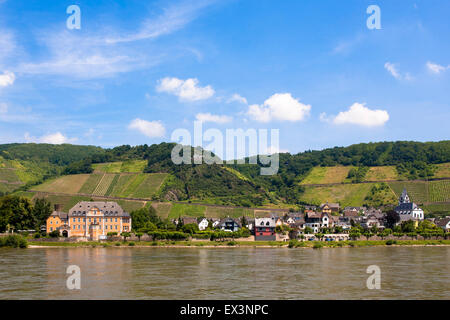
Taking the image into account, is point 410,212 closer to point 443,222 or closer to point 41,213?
point 443,222

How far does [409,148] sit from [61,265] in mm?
171637

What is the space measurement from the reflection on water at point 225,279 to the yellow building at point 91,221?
37.7 metres

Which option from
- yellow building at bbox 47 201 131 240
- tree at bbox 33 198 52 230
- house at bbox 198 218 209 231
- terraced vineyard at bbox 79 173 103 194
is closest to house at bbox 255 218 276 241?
house at bbox 198 218 209 231

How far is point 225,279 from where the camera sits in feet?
127

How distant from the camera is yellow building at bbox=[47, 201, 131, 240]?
302ft

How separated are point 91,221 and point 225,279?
6056cm

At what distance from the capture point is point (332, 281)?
37656 mm

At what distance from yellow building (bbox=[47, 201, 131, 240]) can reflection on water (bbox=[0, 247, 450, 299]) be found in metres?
37.7

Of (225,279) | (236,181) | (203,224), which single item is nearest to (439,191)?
(236,181)

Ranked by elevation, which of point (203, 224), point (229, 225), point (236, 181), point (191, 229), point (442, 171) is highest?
point (442, 171)

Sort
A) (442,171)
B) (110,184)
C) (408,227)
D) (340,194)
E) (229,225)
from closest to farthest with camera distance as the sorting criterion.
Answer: (408,227), (229,225), (110,184), (442,171), (340,194)

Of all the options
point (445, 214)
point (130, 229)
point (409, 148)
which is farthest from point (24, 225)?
point (409, 148)

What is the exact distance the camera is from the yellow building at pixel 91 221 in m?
92.0
